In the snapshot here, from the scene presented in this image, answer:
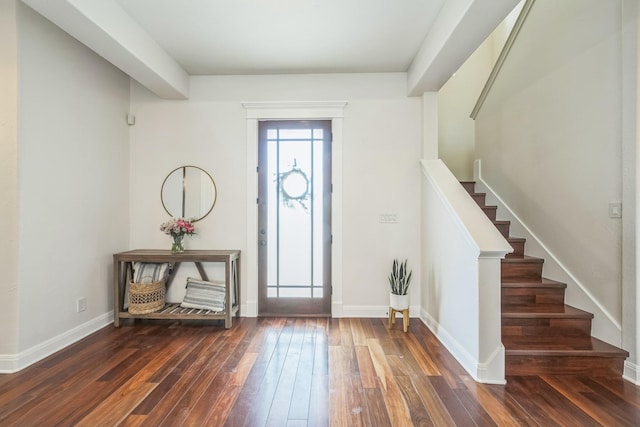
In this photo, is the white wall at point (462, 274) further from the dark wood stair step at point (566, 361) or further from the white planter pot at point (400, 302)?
the white planter pot at point (400, 302)

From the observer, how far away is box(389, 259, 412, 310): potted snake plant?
3197 mm

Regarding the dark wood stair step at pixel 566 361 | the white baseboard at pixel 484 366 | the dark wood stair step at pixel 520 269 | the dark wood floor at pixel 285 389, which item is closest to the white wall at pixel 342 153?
the dark wood stair step at pixel 520 269

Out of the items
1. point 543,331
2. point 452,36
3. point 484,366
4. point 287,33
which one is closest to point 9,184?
point 287,33

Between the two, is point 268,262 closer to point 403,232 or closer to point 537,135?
point 403,232

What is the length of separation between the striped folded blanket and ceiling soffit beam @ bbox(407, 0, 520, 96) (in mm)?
3041

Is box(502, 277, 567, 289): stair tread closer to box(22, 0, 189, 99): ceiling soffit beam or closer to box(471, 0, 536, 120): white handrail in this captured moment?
box(471, 0, 536, 120): white handrail

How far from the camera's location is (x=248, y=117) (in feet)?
12.1

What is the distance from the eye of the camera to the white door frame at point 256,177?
364 cm

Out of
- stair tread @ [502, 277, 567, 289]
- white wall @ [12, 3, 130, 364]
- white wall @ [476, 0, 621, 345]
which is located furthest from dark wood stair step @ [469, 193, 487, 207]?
white wall @ [12, 3, 130, 364]

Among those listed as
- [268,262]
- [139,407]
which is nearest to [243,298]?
[268,262]

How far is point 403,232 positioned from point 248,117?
223 cm

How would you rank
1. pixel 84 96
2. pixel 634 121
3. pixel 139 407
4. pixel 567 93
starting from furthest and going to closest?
pixel 84 96 → pixel 567 93 → pixel 634 121 → pixel 139 407

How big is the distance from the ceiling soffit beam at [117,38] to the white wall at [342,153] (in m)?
0.43

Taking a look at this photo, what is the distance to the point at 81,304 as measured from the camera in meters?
3.02
